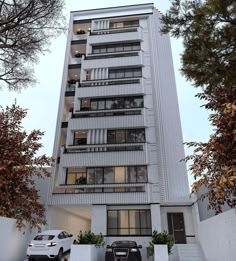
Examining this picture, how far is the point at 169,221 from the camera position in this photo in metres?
18.3

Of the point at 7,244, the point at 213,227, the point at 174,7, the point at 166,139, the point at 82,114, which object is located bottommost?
the point at 7,244

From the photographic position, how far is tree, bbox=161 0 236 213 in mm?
6273

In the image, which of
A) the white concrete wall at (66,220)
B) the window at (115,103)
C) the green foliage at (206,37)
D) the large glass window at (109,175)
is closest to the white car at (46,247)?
the white concrete wall at (66,220)

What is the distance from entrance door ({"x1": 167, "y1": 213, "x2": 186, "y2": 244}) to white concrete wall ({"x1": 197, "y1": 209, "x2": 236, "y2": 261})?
6200mm

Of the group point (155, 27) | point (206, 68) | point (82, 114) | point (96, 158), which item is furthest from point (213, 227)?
point (155, 27)

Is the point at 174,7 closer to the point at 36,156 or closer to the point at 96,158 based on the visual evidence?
the point at 36,156

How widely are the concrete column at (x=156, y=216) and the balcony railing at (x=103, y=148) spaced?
474 cm

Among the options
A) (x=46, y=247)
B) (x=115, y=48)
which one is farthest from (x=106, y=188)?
(x=115, y=48)

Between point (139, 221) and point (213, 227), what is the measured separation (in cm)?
825

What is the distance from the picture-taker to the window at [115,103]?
858 inches

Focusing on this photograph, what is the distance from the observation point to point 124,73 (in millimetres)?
23516

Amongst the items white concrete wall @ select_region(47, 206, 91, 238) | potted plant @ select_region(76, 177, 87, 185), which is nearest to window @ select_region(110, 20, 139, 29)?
potted plant @ select_region(76, 177, 87, 185)

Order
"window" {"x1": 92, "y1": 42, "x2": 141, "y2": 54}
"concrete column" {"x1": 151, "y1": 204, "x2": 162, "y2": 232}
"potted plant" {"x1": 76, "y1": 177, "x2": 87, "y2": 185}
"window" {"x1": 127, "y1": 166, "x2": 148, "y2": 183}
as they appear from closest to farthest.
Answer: "concrete column" {"x1": 151, "y1": 204, "x2": 162, "y2": 232}, "window" {"x1": 127, "y1": 166, "x2": 148, "y2": 183}, "potted plant" {"x1": 76, "y1": 177, "x2": 87, "y2": 185}, "window" {"x1": 92, "y1": 42, "x2": 141, "y2": 54}

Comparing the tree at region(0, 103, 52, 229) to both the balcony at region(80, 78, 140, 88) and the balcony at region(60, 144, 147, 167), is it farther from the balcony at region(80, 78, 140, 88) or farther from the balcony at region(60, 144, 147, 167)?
the balcony at region(80, 78, 140, 88)
